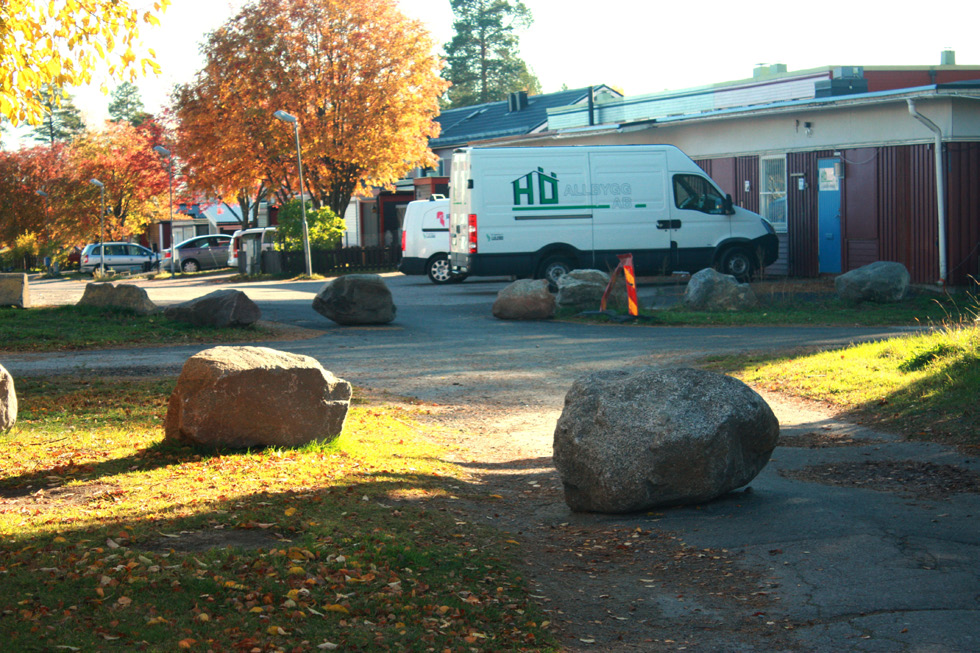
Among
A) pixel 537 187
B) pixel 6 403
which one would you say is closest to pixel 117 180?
pixel 537 187

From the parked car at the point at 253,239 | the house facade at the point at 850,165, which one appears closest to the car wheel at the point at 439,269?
the house facade at the point at 850,165

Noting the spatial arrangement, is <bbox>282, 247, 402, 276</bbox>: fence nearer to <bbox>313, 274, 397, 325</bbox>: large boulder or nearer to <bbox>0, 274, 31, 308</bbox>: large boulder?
<bbox>0, 274, 31, 308</bbox>: large boulder

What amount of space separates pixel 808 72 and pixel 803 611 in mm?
32960

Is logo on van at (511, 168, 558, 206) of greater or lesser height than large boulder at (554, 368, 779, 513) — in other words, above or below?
above

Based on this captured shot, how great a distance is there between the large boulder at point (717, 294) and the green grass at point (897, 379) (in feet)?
17.6

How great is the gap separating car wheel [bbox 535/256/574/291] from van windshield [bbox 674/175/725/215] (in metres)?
2.80

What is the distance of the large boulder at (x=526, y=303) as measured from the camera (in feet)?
59.2

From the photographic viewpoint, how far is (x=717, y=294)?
713 inches

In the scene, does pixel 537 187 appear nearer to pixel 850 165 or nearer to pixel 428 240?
pixel 428 240

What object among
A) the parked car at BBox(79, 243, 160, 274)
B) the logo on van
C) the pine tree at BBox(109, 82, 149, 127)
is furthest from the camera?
the pine tree at BBox(109, 82, 149, 127)

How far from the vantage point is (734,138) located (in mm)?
26156

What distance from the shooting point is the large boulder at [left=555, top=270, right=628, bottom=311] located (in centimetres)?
1859

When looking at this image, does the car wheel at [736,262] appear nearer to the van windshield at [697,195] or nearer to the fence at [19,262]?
the van windshield at [697,195]

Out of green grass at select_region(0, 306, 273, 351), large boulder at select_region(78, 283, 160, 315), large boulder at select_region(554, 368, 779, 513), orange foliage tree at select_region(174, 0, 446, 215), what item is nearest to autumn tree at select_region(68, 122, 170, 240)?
orange foliage tree at select_region(174, 0, 446, 215)
